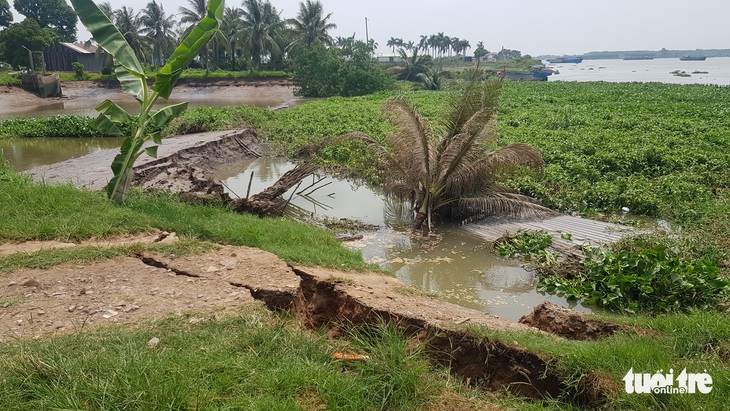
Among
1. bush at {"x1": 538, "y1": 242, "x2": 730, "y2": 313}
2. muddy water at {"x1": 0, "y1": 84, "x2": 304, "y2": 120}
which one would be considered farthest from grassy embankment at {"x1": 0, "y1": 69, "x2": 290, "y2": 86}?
bush at {"x1": 538, "y1": 242, "x2": 730, "y2": 313}

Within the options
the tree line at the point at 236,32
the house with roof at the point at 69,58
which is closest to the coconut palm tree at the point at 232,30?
the tree line at the point at 236,32

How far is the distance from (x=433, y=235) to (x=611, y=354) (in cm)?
535

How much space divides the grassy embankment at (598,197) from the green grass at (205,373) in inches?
1.0

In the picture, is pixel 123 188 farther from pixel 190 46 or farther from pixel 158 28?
pixel 158 28

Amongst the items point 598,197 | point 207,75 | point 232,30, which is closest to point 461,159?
point 598,197

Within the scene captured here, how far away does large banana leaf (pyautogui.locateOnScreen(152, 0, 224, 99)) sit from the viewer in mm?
7393

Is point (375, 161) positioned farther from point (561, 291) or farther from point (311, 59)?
point (311, 59)

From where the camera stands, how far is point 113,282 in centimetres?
504

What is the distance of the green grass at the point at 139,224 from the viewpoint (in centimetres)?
631

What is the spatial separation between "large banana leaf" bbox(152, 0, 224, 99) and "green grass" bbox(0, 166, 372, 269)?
198 cm

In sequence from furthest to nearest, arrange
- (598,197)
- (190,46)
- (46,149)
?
(46,149) < (598,197) < (190,46)

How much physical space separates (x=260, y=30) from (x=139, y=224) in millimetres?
47797

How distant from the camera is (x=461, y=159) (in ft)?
29.8

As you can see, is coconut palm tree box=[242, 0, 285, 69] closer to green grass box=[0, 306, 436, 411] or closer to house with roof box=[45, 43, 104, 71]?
house with roof box=[45, 43, 104, 71]
